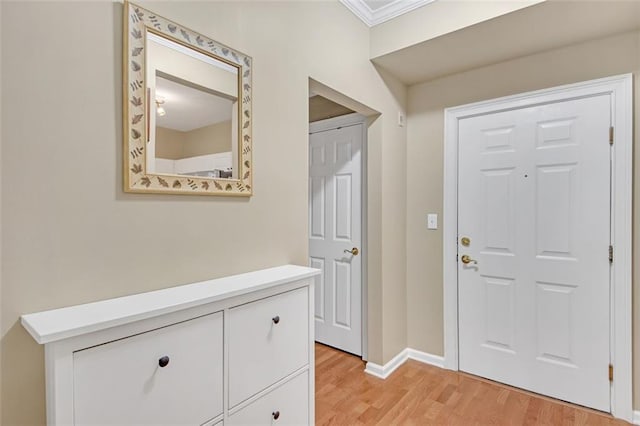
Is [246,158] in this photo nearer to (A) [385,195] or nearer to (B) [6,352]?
(B) [6,352]

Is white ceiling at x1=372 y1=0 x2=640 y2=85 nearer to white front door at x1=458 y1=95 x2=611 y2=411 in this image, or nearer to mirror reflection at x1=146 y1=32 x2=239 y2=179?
white front door at x1=458 y1=95 x2=611 y2=411

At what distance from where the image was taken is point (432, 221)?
8.68 feet

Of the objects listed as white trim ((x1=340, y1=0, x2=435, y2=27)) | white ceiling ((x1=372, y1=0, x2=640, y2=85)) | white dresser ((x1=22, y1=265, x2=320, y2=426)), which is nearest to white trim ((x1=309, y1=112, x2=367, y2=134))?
white ceiling ((x1=372, y1=0, x2=640, y2=85))

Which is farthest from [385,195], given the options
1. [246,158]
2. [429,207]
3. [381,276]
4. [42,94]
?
[42,94]

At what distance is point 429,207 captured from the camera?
2666 mm

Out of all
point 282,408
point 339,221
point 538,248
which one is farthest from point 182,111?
point 538,248

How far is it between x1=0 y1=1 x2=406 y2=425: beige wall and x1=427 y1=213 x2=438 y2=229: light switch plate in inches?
52.0

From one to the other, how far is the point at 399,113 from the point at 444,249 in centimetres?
116

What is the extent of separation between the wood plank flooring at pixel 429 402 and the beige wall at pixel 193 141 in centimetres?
166

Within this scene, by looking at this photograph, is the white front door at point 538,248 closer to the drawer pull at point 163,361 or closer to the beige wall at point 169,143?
the beige wall at point 169,143

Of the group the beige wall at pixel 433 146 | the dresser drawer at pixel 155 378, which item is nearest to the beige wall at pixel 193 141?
the dresser drawer at pixel 155 378

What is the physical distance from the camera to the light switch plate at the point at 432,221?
263 centimetres

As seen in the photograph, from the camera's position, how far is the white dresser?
836mm

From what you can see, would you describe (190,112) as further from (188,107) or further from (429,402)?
(429,402)
